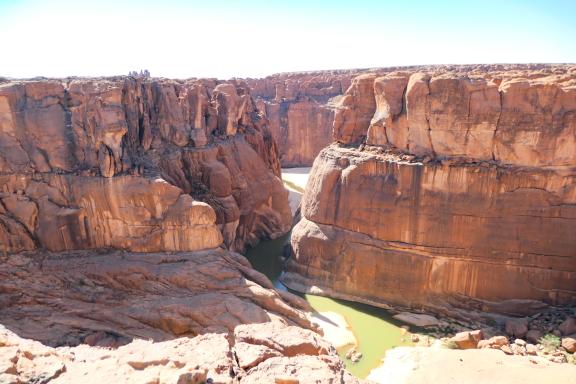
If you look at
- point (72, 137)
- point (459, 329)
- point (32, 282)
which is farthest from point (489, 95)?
point (32, 282)

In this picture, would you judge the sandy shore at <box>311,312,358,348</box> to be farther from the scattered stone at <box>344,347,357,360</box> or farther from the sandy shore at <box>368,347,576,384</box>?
the sandy shore at <box>368,347,576,384</box>

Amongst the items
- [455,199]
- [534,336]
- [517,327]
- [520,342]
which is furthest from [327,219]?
[534,336]

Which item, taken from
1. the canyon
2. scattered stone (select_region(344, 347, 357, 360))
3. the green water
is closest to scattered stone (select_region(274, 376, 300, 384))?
the canyon

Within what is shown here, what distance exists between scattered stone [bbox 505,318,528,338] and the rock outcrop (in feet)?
2.15

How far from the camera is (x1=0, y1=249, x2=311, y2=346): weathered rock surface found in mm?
13867

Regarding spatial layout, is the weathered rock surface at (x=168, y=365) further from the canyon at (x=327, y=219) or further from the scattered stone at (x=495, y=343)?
the scattered stone at (x=495, y=343)

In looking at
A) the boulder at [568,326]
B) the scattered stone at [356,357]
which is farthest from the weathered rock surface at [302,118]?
the boulder at [568,326]

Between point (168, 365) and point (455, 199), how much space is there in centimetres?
1317

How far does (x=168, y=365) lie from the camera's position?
6391mm

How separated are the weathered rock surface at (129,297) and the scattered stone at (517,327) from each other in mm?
6937

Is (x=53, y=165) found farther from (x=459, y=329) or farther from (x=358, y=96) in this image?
(x=459, y=329)

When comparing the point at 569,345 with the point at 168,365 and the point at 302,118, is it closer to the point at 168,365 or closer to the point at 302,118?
the point at 168,365

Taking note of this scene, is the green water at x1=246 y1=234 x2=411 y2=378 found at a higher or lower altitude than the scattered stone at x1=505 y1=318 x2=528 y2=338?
lower

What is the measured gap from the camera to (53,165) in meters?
16.2
